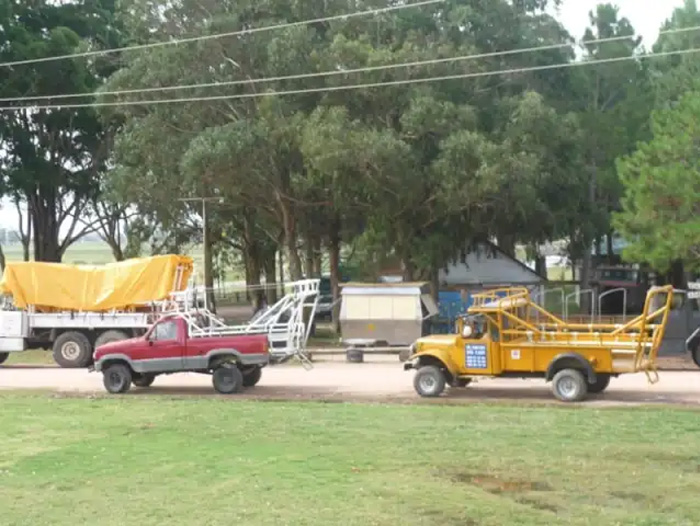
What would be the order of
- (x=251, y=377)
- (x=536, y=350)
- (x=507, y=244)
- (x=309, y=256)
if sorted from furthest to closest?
(x=507, y=244) < (x=309, y=256) < (x=251, y=377) < (x=536, y=350)

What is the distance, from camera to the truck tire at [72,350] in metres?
30.0

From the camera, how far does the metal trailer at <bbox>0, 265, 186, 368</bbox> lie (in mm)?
30078

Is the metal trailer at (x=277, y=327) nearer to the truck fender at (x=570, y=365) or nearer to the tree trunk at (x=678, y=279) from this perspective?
the truck fender at (x=570, y=365)

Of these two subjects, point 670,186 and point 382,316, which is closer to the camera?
point 670,186

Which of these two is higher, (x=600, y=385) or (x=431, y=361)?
(x=431, y=361)

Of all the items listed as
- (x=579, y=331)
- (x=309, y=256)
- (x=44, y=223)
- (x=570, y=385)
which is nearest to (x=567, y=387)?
(x=570, y=385)

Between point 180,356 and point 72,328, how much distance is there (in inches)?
376

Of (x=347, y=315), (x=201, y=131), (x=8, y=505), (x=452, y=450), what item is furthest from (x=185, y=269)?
(x=8, y=505)

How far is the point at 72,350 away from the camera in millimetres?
30172

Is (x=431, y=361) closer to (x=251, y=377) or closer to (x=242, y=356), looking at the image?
(x=242, y=356)

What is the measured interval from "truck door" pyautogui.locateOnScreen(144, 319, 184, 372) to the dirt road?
2.07 feet

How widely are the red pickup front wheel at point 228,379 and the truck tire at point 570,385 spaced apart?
6371 mm

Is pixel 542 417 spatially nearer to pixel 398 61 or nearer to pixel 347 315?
pixel 347 315

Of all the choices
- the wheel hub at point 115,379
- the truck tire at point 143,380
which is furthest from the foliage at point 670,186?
the wheel hub at point 115,379
